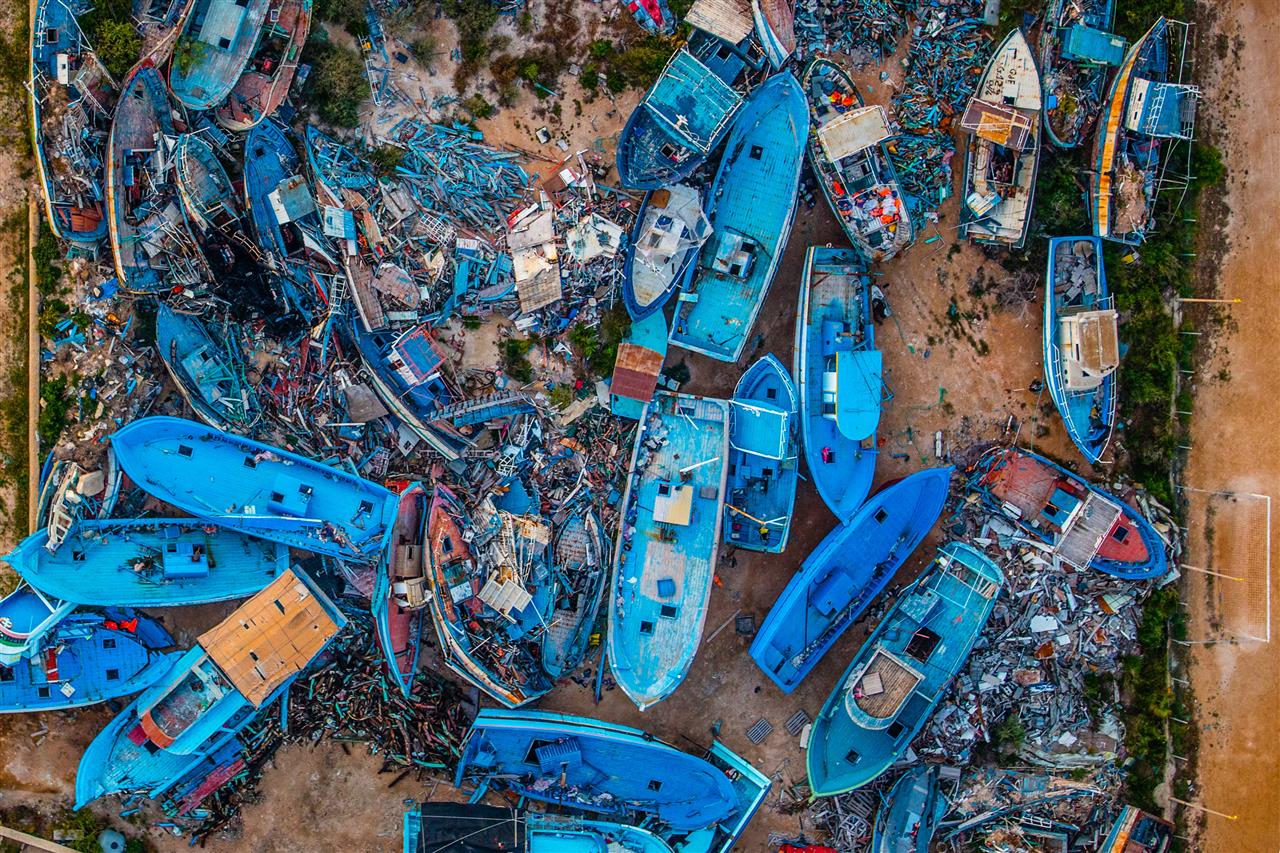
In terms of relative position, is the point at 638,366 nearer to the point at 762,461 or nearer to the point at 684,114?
the point at 762,461

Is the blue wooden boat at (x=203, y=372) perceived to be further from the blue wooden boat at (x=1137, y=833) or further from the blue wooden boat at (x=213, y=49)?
the blue wooden boat at (x=1137, y=833)

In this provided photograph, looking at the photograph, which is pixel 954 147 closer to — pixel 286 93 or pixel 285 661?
pixel 286 93

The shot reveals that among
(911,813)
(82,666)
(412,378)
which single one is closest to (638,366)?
(412,378)

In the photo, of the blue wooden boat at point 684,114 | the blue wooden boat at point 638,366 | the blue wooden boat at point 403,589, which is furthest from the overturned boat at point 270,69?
the blue wooden boat at point 638,366

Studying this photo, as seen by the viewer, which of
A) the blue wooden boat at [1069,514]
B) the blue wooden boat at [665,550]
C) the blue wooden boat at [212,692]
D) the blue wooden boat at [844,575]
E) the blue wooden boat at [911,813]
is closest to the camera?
the blue wooden boat at [212,692]

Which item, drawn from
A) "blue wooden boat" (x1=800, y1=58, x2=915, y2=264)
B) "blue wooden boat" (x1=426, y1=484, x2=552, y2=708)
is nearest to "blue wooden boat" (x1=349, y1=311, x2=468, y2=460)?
"blue wooden boat" (x1=426, y1=484, x2=552, y2=708)

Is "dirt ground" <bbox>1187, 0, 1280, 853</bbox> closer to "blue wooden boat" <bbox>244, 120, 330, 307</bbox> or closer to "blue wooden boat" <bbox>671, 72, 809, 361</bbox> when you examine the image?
"blue wooden boat" <bbox>671, 72, 809, 361</bbox>
